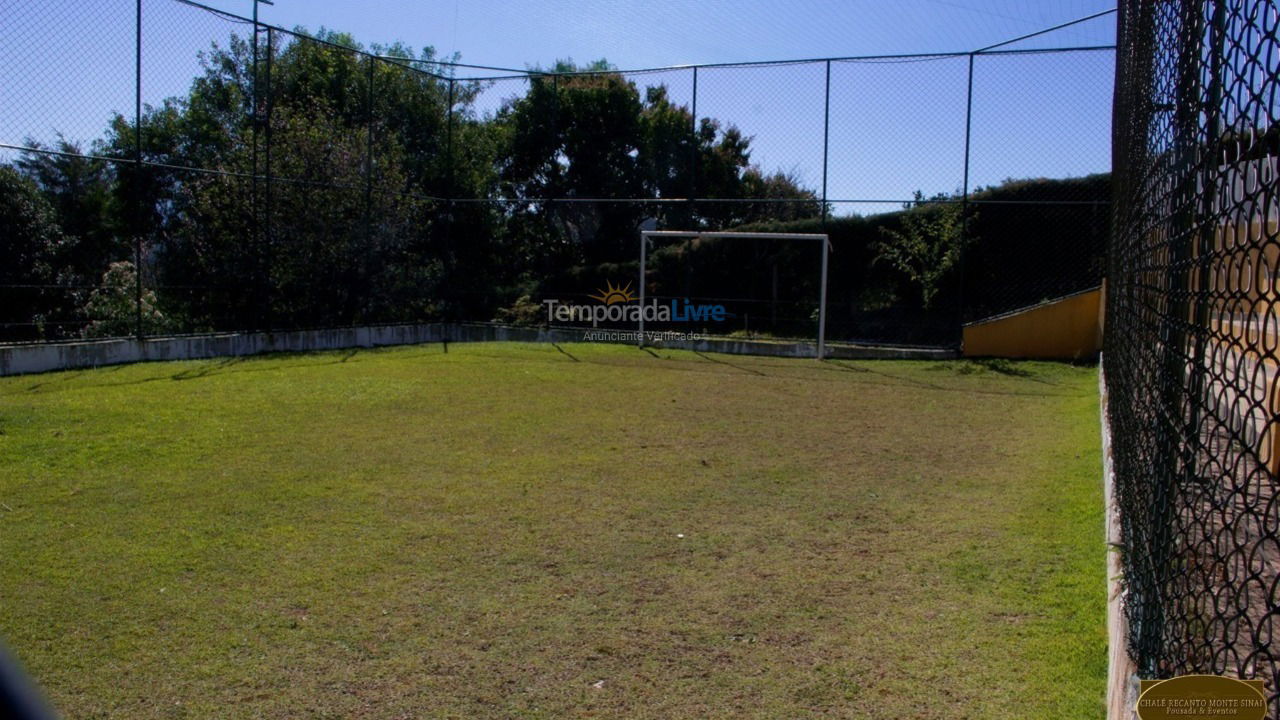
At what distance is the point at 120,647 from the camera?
9.62 ft

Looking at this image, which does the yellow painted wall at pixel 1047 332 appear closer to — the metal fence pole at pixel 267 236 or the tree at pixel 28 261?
the metal fence pole at pixel 267 236

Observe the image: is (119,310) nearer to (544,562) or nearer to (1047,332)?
(544,562)

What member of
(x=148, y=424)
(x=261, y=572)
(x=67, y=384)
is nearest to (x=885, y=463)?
(x=261, y=572)

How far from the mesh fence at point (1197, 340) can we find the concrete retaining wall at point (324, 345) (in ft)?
35.9

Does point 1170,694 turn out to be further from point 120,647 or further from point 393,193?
point 393,193

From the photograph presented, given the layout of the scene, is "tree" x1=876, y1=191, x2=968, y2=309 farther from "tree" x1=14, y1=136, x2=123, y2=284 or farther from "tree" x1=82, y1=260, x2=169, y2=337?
"tree" x1=14, y1=136, x2=123, y2=284

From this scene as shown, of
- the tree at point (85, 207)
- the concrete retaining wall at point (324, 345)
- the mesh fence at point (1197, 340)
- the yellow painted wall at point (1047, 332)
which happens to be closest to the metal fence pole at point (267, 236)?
the concrete retaining wall at point (324, 345)

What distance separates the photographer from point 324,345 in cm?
1378

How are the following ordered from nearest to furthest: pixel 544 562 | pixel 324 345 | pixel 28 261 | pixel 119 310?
pixel 544 562, pixel 28 261, pixel 119 310, pixel 324 345

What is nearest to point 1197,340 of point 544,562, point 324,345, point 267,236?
point 544,562

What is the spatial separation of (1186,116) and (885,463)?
14.9 feet

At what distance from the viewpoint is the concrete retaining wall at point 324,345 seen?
33.8ft

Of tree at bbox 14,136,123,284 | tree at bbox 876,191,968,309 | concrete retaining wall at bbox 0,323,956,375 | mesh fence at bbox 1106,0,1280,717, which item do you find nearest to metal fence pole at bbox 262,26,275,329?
concrete retaining wall at bbox 0,323,956,375

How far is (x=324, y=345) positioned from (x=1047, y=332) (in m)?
10.8
